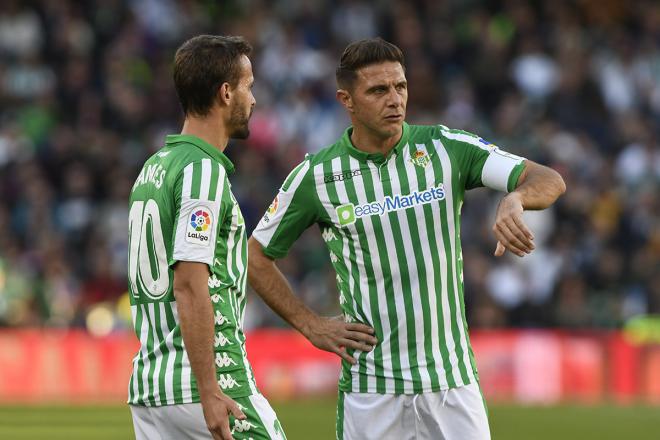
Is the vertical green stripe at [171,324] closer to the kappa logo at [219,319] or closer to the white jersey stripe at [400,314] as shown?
the kappa logo at [219,319]

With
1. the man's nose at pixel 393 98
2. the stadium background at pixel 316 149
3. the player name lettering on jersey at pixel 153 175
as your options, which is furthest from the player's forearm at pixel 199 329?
the stadium background at pixel 316 149

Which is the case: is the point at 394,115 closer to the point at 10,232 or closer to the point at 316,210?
the point at 316,210

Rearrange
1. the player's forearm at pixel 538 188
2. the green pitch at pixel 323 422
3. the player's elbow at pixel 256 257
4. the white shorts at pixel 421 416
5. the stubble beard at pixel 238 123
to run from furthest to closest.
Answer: the green pitch at pixel 323 422 < the player's elbow at pixel 256 257 < the white shorts at pixel 421 416 < the player's forearm at pixel 538 188 < the stubble beard at pixel 238 123

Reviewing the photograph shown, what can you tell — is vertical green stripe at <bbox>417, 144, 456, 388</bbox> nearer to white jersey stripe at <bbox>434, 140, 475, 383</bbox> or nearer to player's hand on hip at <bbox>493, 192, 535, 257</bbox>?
white jersey stripe at <bbox>434, 140, 475, 383</bbox>

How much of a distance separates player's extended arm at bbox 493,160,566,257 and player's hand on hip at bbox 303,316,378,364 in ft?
3.01

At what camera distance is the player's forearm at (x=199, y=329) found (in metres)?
4.79

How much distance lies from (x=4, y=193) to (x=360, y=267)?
1169 cm

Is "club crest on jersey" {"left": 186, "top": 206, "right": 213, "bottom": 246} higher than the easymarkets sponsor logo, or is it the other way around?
the easymarkets sponsor logo

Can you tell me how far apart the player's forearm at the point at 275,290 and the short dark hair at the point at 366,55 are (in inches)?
34.0

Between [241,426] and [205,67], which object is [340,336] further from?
[205,67]

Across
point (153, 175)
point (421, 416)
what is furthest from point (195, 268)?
point (421, 416)

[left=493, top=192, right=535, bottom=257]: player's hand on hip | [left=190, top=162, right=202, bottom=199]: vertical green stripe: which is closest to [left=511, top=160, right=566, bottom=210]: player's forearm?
[left=493, top=192, right=535, bottom=257]: player's hand on hip

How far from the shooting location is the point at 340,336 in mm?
5988

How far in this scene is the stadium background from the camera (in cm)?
1565
